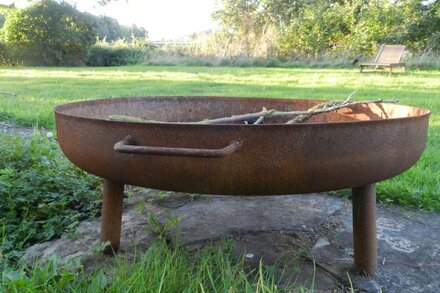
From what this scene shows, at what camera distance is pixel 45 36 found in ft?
61.7

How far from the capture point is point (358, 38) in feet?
50.3

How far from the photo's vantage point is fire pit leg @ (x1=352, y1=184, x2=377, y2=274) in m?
1.45

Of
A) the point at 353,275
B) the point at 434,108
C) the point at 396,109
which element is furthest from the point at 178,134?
the point at 434,108

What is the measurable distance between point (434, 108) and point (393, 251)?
3562mm

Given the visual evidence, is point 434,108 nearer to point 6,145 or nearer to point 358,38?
point 6,145

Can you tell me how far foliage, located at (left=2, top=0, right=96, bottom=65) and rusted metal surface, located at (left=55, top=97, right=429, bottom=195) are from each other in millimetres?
18890

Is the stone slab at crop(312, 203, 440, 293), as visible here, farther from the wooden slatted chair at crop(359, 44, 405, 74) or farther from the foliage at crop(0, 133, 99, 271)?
the wooden slatted chair at crop(359, 44, 405, 74)

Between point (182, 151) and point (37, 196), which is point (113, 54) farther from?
point (182, 151)

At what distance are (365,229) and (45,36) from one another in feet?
64.5


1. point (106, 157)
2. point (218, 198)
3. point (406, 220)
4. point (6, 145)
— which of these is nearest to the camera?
point (106, 157)

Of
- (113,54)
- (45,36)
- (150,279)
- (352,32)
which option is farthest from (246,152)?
(45,36)

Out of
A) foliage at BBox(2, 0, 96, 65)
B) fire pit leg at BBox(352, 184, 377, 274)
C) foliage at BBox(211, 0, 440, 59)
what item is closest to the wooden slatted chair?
foliage at BBox(211, 0, 440, 59)

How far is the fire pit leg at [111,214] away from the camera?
153cm

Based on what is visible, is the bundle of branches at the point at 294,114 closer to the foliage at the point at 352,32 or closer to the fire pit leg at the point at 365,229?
the fire pit leg at the point at 365,229
